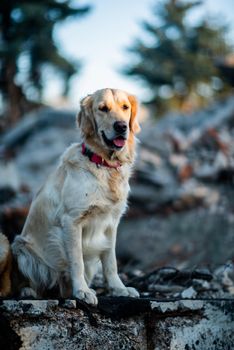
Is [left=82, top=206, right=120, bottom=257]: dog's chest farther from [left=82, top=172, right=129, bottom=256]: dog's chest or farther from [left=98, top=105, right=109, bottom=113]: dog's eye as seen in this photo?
[left=98, top=105, right=109, bottom=113]: dog's eye

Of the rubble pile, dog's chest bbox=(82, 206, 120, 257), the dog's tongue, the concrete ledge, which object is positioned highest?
the rubble pile

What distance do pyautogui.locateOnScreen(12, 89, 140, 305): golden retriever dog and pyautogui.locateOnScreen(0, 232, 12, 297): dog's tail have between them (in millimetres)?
112

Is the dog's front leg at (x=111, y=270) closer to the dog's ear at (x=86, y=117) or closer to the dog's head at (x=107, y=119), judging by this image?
the dog's head at (x=107, y=119)

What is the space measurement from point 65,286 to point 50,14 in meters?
15.8

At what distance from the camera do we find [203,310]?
13.9ft

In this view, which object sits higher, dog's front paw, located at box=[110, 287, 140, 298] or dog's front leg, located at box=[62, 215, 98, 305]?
dog's front leg, located at box=[62, 215, 98, 305]

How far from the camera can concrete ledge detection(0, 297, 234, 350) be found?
350 centimetres

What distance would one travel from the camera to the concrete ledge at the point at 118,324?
3500 millimetres

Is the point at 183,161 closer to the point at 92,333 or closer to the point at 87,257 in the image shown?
the point at 87,257

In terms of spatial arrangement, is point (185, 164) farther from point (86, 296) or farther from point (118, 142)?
point (86, 296)

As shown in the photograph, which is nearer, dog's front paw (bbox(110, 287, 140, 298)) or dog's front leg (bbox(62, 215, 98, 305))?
dog's front leg (bbox(62, 215, 98, 305))

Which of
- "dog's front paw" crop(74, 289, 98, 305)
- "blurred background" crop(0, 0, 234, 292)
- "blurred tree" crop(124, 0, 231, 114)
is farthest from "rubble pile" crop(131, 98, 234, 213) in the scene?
"blurred tree" crop(124, 0, 231, 114)

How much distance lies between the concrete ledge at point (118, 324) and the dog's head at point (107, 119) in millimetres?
1300

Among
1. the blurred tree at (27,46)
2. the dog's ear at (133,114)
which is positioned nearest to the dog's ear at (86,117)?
the dog's ear at (133,114)
